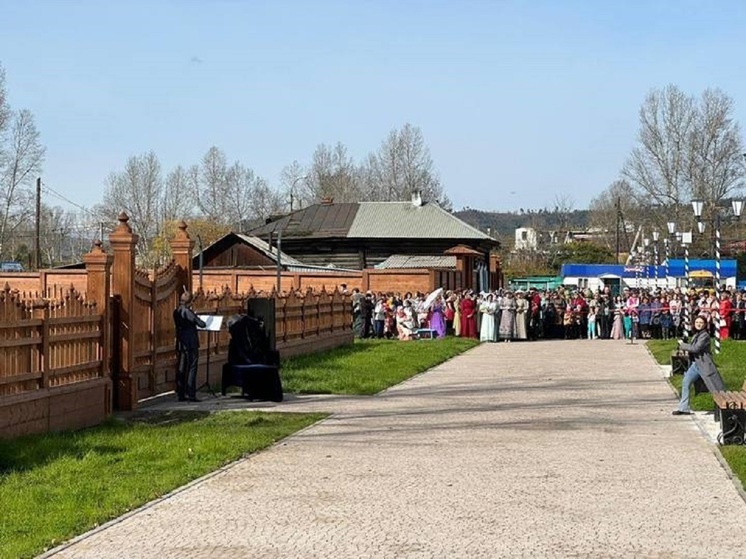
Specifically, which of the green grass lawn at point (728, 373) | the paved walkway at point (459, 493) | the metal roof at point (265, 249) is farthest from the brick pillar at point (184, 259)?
the metal roof at point (265, 249)

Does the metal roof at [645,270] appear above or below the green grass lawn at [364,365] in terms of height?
above

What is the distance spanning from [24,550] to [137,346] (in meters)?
9.68

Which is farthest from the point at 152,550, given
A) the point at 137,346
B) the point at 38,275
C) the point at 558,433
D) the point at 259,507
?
the point at 38,275

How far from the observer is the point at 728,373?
2341 centimetres

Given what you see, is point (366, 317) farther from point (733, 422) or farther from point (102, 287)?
point (733, 422)

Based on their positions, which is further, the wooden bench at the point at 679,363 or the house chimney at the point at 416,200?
the house chimney at the point at 416,200

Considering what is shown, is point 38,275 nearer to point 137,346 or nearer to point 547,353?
point 547,353

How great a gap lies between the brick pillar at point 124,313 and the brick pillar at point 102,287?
0.52 meters

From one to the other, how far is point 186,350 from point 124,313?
2.04 meters

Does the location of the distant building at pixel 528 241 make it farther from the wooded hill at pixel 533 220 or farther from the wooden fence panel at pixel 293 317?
the wooden fence panel at pixel 293 317

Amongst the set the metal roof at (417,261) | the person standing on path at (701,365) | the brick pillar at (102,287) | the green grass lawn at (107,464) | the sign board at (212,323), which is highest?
the metal roof at (417,261)

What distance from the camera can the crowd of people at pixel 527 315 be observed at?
4012cm

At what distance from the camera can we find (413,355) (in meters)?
30.2

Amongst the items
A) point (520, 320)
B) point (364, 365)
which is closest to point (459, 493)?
point (364, 365)
